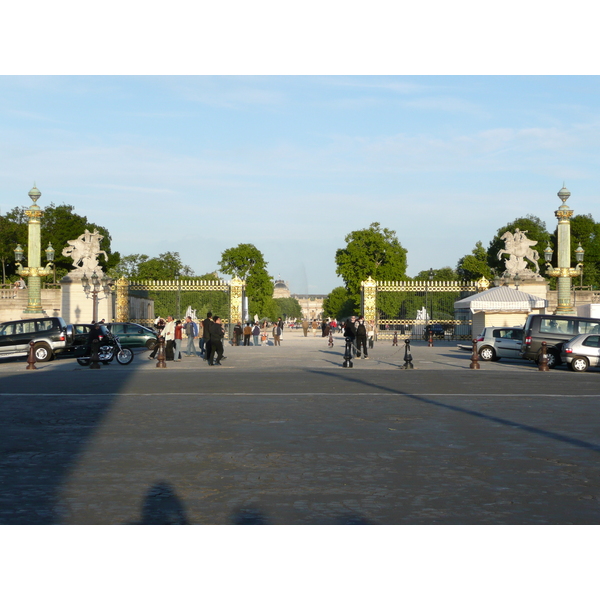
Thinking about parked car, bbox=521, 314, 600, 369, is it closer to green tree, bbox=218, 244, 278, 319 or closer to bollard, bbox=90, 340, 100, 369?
bollard, bbox=90, 340, 100, 369

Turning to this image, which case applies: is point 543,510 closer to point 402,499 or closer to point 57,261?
point 402,499

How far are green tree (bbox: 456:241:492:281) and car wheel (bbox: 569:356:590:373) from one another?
Result: 193 ft

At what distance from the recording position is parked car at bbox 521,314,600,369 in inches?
1006

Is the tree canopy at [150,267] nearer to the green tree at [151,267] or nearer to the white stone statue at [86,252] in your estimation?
the green tree at [151,267]

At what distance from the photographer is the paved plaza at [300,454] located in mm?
6152

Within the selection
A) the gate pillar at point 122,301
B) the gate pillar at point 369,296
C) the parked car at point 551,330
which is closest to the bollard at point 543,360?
the parked car at point 551,330

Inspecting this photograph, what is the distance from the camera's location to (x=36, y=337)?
27.1 m

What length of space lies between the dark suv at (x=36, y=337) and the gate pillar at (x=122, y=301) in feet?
48.7

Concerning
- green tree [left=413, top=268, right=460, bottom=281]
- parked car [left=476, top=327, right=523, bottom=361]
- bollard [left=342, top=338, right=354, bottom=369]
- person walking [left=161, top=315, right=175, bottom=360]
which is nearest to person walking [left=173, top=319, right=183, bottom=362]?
person walking [left=161, top=315, right=175, bottom=360]

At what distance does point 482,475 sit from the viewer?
24.7 ft

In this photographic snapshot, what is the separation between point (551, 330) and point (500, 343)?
3.11 meters

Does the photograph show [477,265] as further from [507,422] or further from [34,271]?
[507,422]

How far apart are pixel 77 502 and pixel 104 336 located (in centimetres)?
2009

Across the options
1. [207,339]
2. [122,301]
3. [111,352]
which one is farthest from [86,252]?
[207,339]
